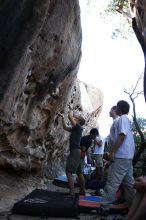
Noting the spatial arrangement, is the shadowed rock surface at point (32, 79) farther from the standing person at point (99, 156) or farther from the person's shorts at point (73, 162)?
the standing person at point (99, 156)

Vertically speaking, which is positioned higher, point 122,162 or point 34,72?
point 34,72

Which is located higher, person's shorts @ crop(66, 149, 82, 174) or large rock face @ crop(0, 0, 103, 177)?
large rock face @ crop(0, 0, 103, 177)

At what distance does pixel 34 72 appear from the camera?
8.38m

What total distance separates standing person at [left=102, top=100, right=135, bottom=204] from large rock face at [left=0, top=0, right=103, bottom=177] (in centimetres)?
210

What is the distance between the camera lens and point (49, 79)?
29.6ft

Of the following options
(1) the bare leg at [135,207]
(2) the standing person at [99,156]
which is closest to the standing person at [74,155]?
(2) the standing person at [99,156]

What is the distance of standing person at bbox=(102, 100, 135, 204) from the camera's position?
6379 millimetres

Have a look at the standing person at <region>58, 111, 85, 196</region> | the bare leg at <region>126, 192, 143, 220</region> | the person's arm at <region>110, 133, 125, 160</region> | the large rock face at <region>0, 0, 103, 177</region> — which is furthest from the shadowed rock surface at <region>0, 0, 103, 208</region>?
the bare leg at <region>126, 192, 143, 220</region>

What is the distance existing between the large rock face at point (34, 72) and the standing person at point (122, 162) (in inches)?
82.6

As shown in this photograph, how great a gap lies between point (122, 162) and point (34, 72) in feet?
10.2

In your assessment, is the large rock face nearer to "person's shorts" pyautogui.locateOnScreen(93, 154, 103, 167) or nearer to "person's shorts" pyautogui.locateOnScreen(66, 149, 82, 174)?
"person's shorts" pyautogui.locateOnScreen(66, 149, 82, 174)

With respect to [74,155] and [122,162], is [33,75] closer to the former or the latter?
[74,155]

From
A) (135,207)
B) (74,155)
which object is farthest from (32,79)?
(135,207)

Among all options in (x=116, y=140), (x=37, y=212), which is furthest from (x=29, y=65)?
(x=37, y=212)
